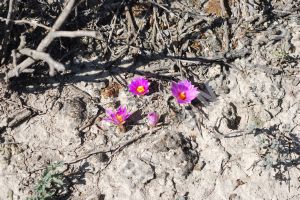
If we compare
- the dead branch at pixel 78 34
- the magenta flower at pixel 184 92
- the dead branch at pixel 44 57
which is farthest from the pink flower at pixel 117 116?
the dead branch at pixel 78 34

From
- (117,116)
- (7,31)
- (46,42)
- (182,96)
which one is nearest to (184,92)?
(182,96)

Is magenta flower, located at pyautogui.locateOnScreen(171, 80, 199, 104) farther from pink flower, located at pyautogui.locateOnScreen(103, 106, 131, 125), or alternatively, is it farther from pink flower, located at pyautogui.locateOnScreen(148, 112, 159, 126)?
pink flower, located at pyautogui.locateOnScreen(103, 106, 131, 125)

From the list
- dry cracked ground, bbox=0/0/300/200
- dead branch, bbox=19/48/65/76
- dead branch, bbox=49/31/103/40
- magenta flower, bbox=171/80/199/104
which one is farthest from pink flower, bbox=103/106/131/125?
dead branch, bbox=49/31/103/40

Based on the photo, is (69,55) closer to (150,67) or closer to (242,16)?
(150,67)

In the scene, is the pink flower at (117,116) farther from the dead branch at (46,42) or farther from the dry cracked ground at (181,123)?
the dead branch at (46,42)

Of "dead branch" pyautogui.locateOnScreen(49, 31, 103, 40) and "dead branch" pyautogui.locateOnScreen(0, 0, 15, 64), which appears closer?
"dead branch" pyautogui.locateOnScreen(49, 31, 103, 40)

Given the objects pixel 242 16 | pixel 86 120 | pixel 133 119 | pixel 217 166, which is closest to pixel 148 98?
pixel 133 119
